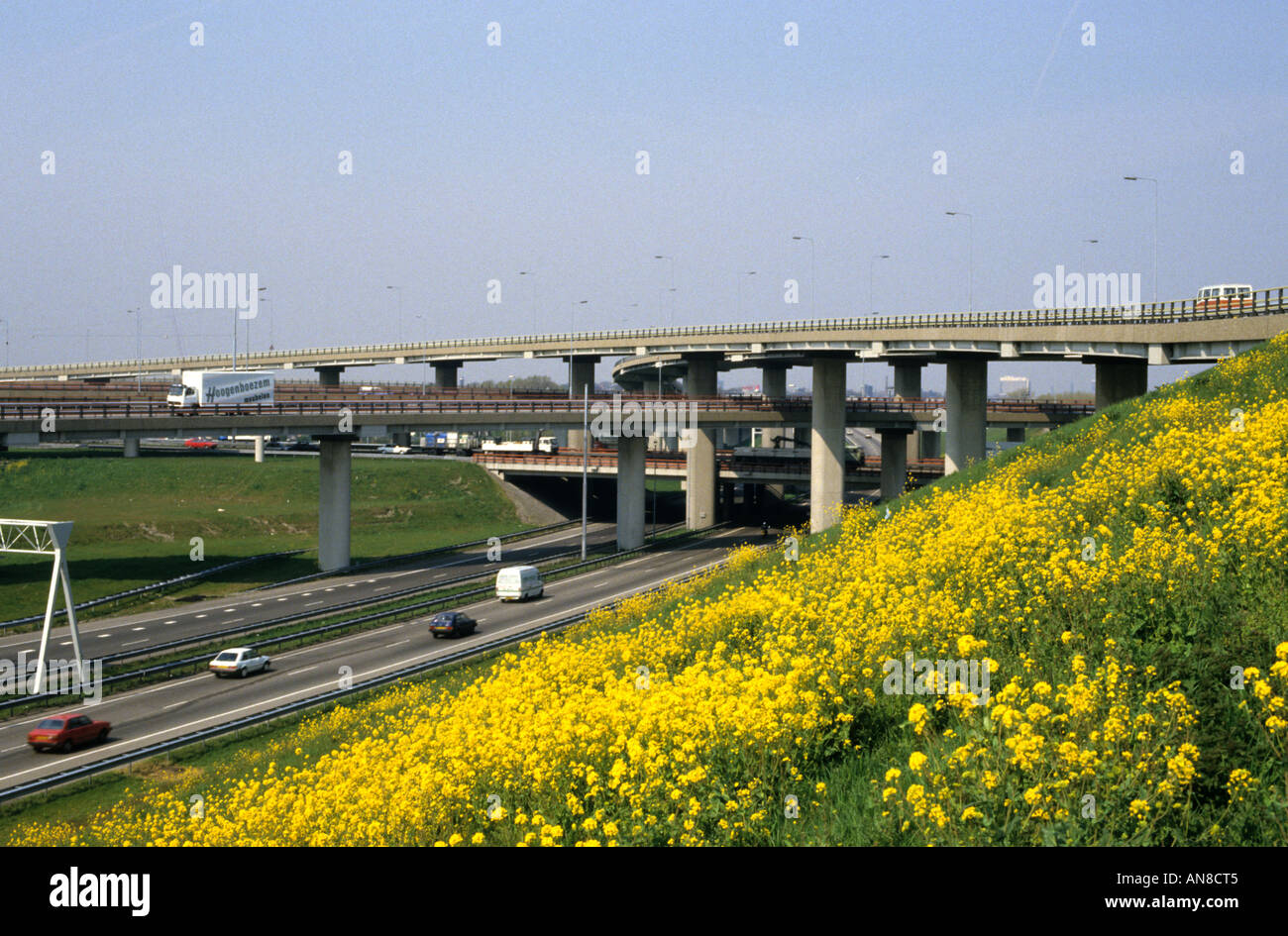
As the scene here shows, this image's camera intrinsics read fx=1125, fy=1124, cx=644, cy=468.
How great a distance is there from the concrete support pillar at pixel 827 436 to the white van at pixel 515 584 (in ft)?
99.0

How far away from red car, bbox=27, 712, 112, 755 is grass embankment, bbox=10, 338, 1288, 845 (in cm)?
914

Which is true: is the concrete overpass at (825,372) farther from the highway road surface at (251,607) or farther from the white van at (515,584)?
the white van at (515,584)

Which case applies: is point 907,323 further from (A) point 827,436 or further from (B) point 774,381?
(B) point 774,381

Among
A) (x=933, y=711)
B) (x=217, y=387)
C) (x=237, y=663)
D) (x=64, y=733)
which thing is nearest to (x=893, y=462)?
(x=217, y=387)

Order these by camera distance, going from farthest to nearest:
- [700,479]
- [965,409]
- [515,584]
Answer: [700,479] → [965,409] → [515,584]

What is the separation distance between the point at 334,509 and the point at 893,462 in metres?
46.1

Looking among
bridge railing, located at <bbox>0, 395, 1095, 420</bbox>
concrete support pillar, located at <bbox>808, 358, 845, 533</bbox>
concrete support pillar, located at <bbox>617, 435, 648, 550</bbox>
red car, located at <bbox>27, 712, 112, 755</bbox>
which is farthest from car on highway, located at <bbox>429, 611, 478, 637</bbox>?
concrete support pillar, located at <bbox>808, 358, 845, 533</bbox>

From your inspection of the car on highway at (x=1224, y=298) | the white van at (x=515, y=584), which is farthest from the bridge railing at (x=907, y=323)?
the white van at (x=515, y=584)

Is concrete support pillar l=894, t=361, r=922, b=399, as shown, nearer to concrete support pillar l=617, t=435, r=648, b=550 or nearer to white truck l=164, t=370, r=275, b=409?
concrete support pillar l=617, t=435, r=648, b=550

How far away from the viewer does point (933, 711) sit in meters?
13.8

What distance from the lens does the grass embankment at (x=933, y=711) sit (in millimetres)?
9922

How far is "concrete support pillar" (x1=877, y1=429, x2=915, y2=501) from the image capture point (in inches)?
3575
